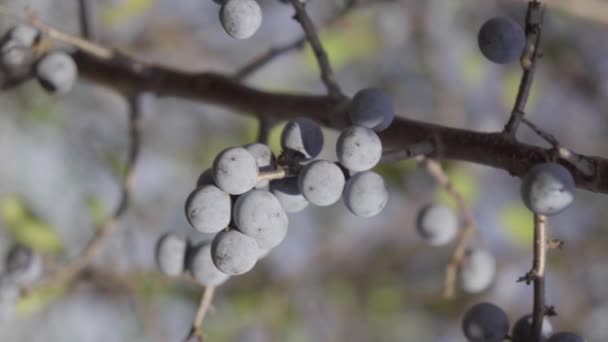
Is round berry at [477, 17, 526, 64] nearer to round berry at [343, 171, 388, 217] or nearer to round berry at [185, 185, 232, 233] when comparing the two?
round berry at [343, 171, 388, 217]

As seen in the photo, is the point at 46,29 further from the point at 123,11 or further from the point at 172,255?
the point at 123,11

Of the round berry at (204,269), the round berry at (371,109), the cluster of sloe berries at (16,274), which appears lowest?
the cluster of sloe berries at (16,274)

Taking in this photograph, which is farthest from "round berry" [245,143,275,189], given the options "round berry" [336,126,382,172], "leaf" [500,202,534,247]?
"leaf" [500,202,534,247]

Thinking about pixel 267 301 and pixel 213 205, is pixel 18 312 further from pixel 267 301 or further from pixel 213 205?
pixel 267 301

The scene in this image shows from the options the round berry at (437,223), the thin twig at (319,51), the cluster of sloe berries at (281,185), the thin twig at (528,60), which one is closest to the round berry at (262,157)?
the cluster of sloe berries at (281,185)

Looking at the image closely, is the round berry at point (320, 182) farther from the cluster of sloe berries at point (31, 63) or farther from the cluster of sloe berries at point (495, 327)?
the cluster of sloe berries at point (31, 63)

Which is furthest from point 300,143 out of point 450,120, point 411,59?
point 411,59

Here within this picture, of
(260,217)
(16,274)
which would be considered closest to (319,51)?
(260,217)
